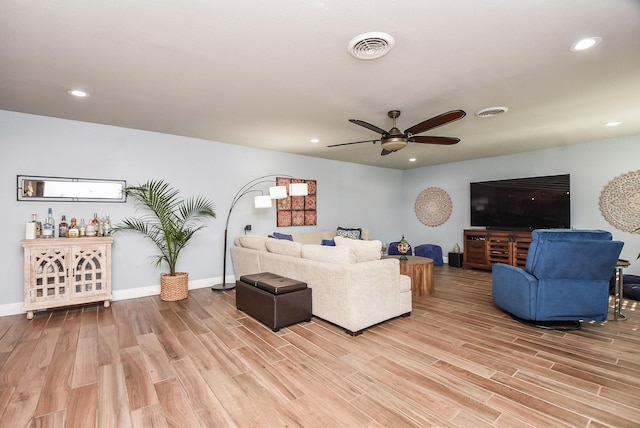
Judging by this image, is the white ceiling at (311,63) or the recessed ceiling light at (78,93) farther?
the recessed ceiling light at (78,93)

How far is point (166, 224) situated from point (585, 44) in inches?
196

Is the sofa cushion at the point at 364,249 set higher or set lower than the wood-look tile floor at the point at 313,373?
higher

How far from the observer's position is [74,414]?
1.83 meters

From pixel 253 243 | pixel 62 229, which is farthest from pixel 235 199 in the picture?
pixel 62 229

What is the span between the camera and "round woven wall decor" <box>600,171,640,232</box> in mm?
4914

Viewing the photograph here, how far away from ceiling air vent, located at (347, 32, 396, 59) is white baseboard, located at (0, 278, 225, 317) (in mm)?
4251

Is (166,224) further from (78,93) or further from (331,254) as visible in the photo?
(331,254)

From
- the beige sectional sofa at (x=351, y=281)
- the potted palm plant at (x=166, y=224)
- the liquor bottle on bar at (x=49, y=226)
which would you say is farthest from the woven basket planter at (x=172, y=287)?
the beige sectional sofa at (x=351, y=281)

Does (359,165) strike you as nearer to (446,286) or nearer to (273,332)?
(446,286)

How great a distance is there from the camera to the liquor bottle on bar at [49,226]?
12.2 ft

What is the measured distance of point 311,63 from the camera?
2506mm

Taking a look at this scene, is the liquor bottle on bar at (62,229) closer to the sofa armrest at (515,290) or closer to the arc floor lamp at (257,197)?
the arc floor lamp at (257,197)

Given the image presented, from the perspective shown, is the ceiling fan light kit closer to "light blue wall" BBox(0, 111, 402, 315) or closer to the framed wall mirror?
"light blue wall" BBox(0, 111, 402, 315)

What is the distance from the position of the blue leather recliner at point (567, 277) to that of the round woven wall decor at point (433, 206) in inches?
175
